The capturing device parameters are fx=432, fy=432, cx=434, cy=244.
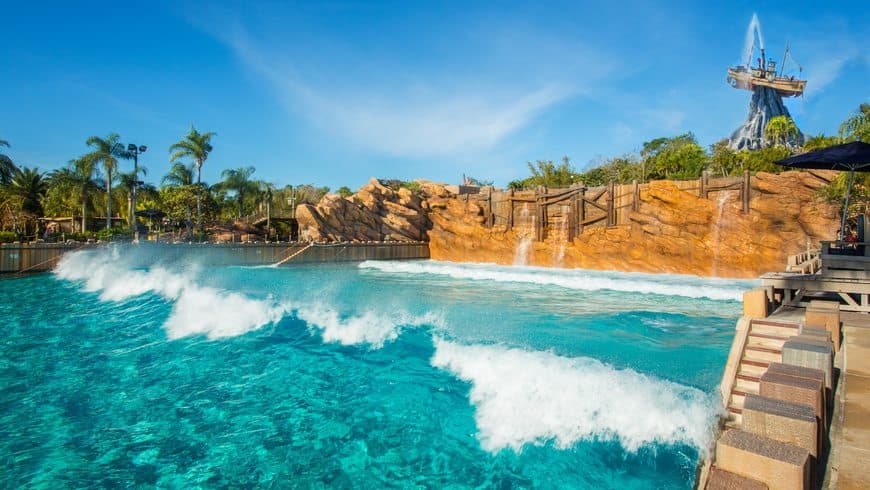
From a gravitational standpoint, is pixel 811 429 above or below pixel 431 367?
above

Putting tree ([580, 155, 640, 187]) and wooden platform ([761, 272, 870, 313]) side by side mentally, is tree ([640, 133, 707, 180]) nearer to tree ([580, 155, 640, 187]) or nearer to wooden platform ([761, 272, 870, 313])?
tree ([580, 155, 640, 187])

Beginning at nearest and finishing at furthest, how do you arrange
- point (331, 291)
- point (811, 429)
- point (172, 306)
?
point (811, 429)
point (172, 306)
point (331, 291)

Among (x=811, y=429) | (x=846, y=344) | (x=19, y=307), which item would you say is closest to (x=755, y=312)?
(x=846, y=344)

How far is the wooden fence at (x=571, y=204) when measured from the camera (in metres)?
23.6

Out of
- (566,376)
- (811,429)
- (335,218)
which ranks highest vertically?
(335,218)

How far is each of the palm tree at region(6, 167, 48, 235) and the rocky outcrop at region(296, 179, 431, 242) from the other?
2390 cm

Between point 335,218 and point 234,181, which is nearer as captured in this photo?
point 335,218

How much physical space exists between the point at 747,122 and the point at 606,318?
7975 cm

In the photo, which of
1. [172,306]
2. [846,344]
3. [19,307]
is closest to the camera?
[846,344]

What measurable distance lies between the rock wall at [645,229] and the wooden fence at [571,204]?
40 cm

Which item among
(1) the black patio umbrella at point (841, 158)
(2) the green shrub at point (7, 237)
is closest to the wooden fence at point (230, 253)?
(2) the green shrub at point (7, 237)

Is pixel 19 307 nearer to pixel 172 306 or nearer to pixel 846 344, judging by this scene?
pixel 172 306

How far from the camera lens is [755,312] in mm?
6277

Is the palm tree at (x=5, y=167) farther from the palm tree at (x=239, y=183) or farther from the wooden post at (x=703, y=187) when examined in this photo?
the wooden post at (x=703, y=187)
